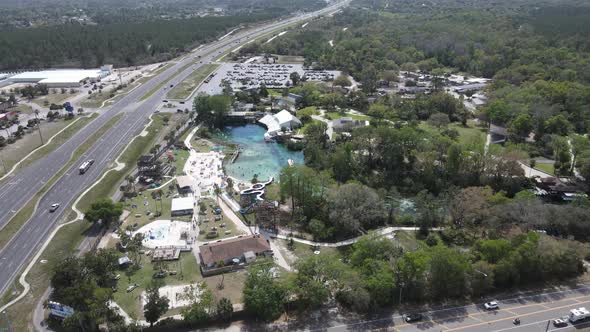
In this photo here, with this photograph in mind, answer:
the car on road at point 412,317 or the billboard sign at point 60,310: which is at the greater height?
the billboard sign at point 60,310

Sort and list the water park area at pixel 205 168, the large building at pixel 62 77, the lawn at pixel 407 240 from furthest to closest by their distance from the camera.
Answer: the large building at pixel 62 77 < the water park area at pixel 205 168 < the lawn at pixel 407 240

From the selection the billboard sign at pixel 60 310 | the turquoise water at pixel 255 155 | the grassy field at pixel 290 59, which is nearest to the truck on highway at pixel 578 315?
the turquoise water at pixel 255 155

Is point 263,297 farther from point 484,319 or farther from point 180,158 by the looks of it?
point 180,158

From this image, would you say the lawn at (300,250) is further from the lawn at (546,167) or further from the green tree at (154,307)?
the lawn at (546,167)

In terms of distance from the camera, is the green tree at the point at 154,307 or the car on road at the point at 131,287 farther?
the car on road at the point at 131,287

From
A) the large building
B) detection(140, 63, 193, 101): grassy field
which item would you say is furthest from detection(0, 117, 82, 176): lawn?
the large building

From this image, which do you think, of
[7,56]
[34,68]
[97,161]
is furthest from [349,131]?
[7,56]

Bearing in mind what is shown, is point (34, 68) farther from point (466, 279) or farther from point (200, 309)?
point (466, 279)
